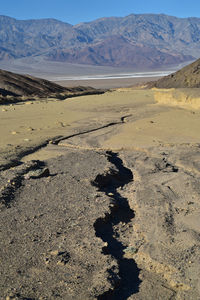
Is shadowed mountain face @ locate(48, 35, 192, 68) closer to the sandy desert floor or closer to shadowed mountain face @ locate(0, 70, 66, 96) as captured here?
shadowed mountain face @ locate(0, 70, 66, 96)

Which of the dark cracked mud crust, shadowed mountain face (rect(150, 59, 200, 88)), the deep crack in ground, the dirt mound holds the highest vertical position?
shadowed mountain face (rect(150, 59, 200, 88))

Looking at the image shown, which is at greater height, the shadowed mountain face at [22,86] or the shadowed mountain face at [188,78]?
the shadowed mountain face at [188,78]

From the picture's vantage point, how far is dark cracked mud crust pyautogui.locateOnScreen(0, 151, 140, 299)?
203 cm

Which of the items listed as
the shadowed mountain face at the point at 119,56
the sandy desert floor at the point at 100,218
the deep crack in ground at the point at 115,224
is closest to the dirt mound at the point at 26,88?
the sandy desert floor at the point at 100,218

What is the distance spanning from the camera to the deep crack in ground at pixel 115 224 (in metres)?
2.10

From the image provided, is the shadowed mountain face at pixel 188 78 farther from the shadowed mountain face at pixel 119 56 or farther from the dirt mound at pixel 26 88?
the shadowed mountain face at pixel 119 56

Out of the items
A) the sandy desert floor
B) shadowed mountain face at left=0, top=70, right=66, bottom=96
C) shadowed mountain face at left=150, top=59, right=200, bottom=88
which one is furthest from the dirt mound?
the sandy desert floor

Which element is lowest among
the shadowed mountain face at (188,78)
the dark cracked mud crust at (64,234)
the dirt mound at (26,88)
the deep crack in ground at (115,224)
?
the dirt mound at (26,88)

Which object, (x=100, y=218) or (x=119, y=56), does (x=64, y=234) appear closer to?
(x=100, y=218)

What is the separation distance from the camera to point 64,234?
2551mm

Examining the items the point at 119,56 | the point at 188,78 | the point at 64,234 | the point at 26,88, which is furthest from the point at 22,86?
the point at 119,56

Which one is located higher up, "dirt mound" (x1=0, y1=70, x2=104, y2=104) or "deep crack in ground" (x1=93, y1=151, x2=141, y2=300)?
"deep crack in ground" (x1=93, y1=151, x2=141, y2=300)

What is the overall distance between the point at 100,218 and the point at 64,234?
40 cm

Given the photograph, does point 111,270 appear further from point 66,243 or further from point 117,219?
point 117,219
